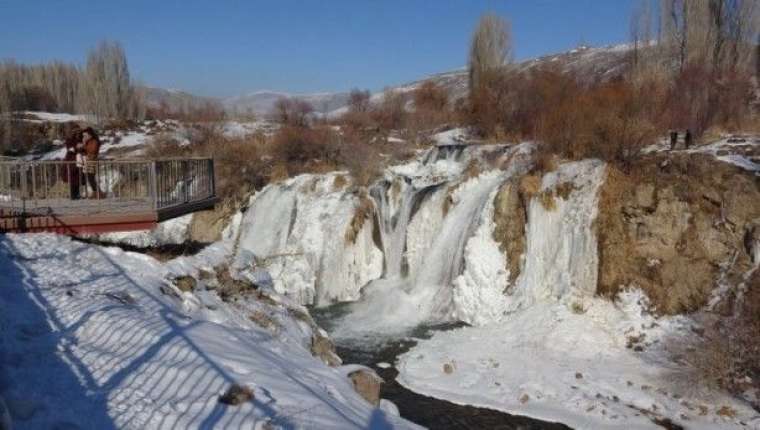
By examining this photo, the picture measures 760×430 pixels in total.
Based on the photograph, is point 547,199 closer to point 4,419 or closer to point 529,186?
point 529,186

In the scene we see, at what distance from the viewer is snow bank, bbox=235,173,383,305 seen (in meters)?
18.2

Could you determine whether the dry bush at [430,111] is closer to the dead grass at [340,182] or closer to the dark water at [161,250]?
the dead grass at [340,182]

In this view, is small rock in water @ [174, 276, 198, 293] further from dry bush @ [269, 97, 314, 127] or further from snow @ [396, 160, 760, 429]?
dry bush @ [269, 97, 314, 127]

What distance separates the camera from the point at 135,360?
584 centimetres

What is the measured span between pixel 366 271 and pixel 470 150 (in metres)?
5.59

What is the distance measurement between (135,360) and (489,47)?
102 ft

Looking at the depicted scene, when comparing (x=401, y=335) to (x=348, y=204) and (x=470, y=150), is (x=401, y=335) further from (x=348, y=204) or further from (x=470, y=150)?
(x=470, y=150)

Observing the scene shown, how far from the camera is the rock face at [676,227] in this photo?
40.3 ft

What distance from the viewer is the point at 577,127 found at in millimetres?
16203

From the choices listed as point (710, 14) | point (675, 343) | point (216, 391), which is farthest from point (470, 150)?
point (216, 391)

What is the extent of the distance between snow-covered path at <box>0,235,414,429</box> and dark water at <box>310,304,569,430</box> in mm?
2816

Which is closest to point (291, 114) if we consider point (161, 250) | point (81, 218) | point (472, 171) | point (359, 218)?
point (359, 218)

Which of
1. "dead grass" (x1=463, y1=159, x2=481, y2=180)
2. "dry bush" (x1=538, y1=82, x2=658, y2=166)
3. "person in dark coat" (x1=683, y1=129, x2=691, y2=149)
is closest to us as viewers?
"dry bush" (x1=538, y1=82, x2=658, y2=166)

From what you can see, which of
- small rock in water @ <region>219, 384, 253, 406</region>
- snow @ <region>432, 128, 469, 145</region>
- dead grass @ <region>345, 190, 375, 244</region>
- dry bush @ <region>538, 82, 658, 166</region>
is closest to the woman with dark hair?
small rock in water @ <region>219, 384, 253, 406</region>
